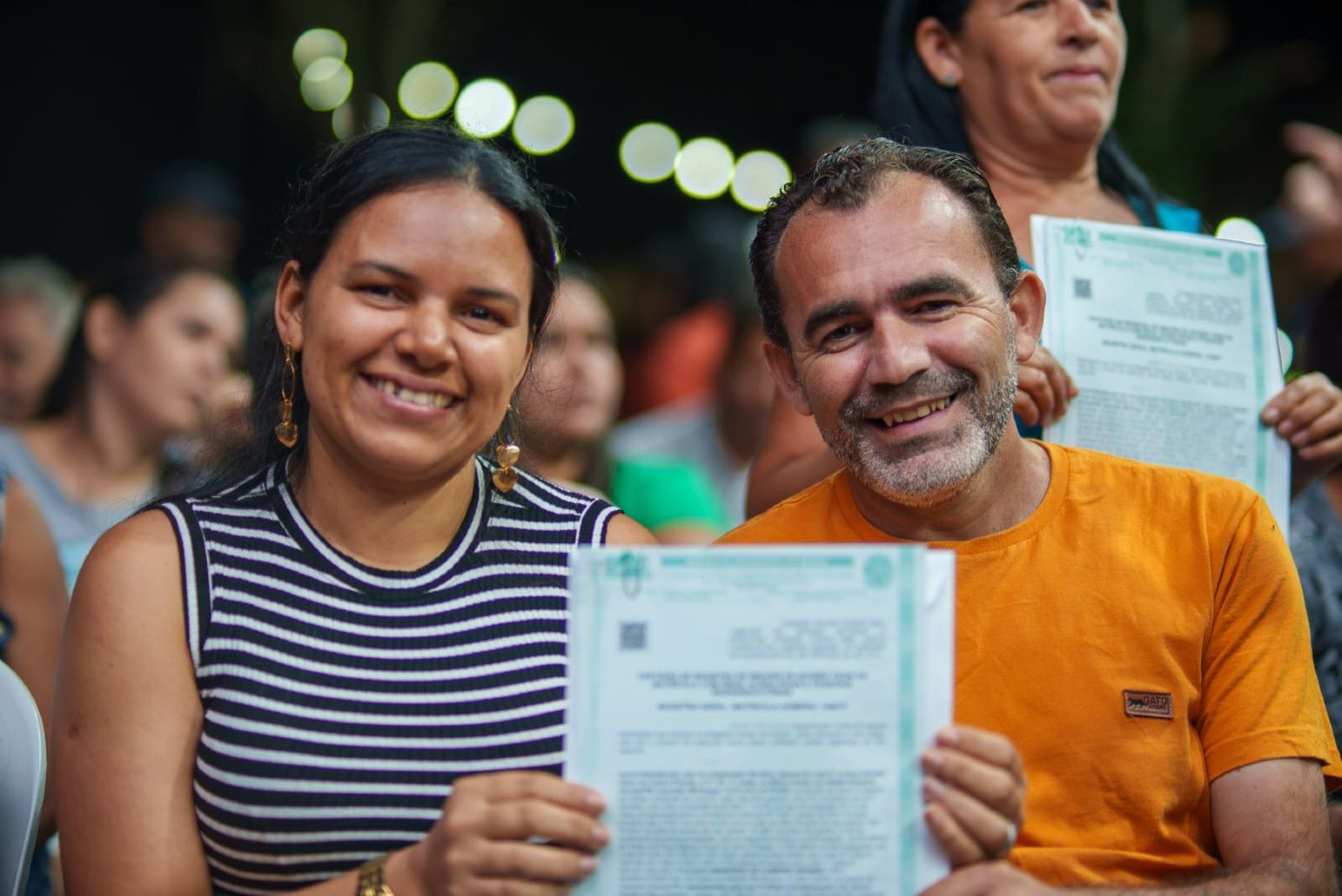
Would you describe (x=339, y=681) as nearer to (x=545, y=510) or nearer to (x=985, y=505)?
(x=545, y=510)

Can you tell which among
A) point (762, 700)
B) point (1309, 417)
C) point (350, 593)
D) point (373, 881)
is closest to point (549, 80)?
point (1309, 417)

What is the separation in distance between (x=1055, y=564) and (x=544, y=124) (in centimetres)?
676

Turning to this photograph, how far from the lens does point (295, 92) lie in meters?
7.53

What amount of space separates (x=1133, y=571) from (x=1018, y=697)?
0.94 feet

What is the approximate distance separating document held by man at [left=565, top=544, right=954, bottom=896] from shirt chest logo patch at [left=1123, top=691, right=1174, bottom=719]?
0.59 metres

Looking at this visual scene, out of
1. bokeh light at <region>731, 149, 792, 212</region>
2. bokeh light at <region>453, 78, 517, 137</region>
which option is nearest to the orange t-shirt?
bokeh light at <region>453, 78, 517, 137</region>

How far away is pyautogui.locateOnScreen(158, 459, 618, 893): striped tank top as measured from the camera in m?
2.22

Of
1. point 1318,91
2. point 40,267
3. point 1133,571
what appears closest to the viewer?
point 1133,571

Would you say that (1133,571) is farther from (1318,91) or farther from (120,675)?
(1318,91)

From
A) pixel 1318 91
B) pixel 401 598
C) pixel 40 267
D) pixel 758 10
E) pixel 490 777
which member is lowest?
pixel 490 777

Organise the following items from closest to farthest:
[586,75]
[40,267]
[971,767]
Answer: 1. [971,767]
2. [40,267]
3. [586,75]

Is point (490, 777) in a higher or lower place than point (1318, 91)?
lower

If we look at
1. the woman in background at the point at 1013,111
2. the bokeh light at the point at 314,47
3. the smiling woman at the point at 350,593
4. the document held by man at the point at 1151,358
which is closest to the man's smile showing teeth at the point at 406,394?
the smiling woman at the point at 350,593

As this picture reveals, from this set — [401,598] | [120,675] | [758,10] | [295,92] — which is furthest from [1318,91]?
[120,675]
